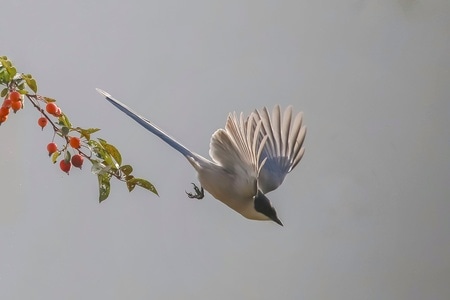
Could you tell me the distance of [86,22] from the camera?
1.91 meters

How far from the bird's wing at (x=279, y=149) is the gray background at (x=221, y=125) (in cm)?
95

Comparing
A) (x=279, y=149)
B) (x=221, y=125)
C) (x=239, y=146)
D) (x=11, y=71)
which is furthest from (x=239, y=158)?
(x=221, y=125)

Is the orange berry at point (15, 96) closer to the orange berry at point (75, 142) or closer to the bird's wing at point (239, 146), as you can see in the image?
the orange berry at point (75, 142)

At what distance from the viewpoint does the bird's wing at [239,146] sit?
2.83 ft

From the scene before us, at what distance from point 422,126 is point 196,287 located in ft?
2.61

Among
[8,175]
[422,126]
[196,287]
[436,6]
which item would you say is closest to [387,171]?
[422,126]

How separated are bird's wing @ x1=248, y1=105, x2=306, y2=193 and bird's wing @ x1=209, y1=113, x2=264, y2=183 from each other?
77 mm

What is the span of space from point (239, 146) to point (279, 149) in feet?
0.52

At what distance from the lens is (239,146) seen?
878mm

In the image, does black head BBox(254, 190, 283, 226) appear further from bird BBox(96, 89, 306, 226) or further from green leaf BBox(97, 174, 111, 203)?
green leaf BBox(97, 174, 111, 203)

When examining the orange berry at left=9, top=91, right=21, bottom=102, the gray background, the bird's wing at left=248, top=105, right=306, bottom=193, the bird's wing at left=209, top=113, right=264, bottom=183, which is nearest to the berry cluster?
the orange berry at left=9, top=91, right=21, bottom=102

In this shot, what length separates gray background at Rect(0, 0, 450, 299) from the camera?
1928mm

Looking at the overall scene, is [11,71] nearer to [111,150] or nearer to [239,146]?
[111,150]

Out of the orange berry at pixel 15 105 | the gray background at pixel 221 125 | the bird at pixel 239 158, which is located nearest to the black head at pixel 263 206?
the bird at pixel 239 158
